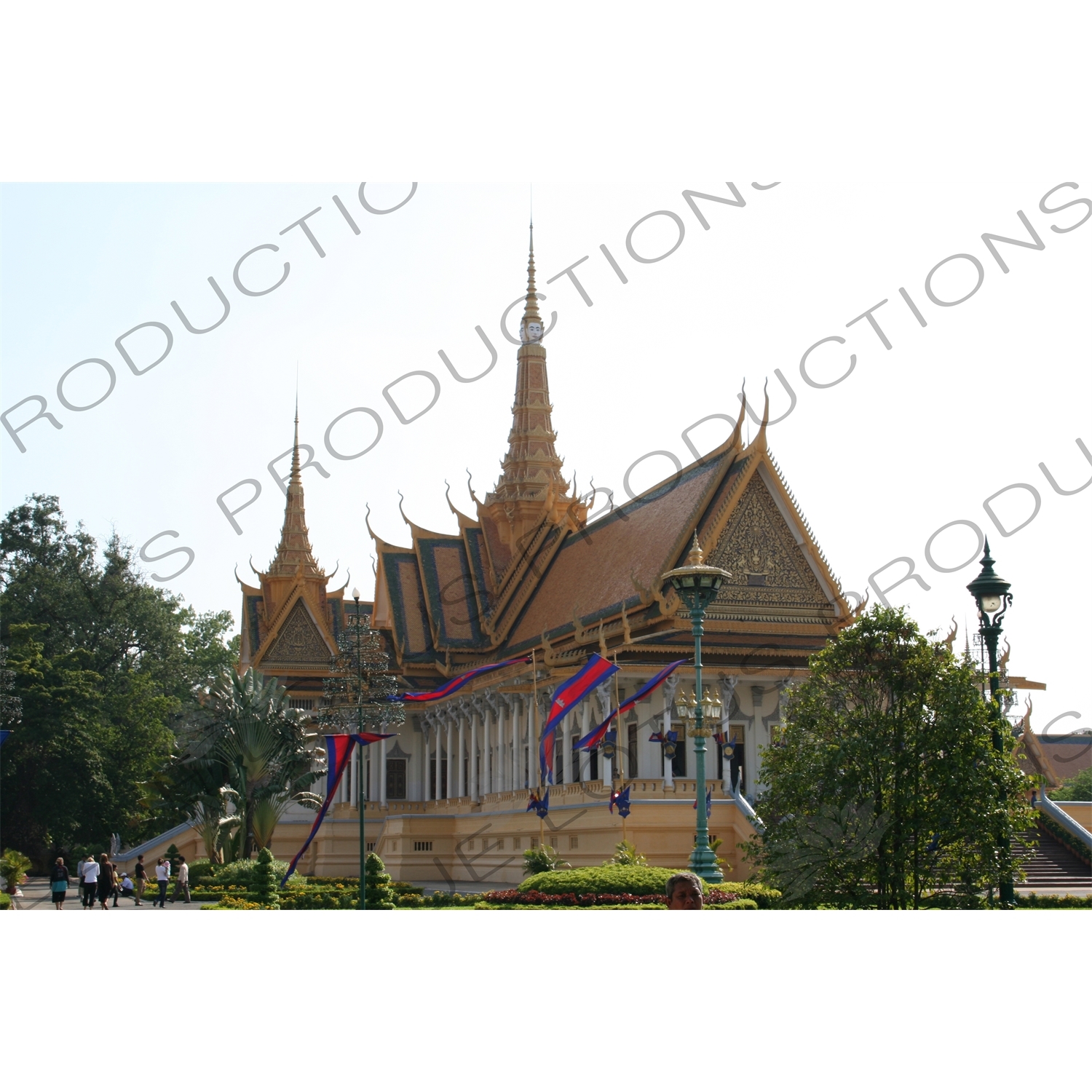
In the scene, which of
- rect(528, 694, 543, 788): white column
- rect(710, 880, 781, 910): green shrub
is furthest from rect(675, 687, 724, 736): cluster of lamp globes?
rect(528, 694, 543, 788): white column

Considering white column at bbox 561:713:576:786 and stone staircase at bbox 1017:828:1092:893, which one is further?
white column at bbox 561:713:576:786

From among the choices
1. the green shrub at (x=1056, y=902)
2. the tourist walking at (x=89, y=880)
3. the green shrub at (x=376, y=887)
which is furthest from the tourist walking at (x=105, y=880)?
the green shrub at (x=1056, y=902)

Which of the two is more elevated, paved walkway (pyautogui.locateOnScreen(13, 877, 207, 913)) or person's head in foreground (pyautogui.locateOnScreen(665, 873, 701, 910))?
person's head in foreground (pyautogui.locateOnScreen(665, 873, 701, 910))

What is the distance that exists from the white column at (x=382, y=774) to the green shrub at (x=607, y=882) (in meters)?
20.8

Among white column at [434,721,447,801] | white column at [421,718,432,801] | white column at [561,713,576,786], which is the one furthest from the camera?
white column at [421,718,432,801]

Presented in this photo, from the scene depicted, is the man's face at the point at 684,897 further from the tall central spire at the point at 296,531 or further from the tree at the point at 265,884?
the tall central spire at the point at 296,531

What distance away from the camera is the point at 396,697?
3052 centimetres

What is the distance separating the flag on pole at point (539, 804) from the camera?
97.3 feet

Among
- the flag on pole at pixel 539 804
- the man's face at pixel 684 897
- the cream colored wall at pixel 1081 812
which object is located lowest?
the cream colored wall at pixel 1081 812

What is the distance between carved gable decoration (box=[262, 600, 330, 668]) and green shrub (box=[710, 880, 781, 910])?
28400 millimetres

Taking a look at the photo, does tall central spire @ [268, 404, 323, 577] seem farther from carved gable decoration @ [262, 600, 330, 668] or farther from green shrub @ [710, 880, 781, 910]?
green shrub @ [710, 880, 781, 910]

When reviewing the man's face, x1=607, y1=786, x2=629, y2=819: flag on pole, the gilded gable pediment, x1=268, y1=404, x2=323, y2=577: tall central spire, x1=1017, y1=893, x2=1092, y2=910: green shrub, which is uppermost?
x1=268, y1=404, x2=323, y2=577: tall central spire

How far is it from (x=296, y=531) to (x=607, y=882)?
47.7m

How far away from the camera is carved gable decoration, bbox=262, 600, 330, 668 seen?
4857 cm
